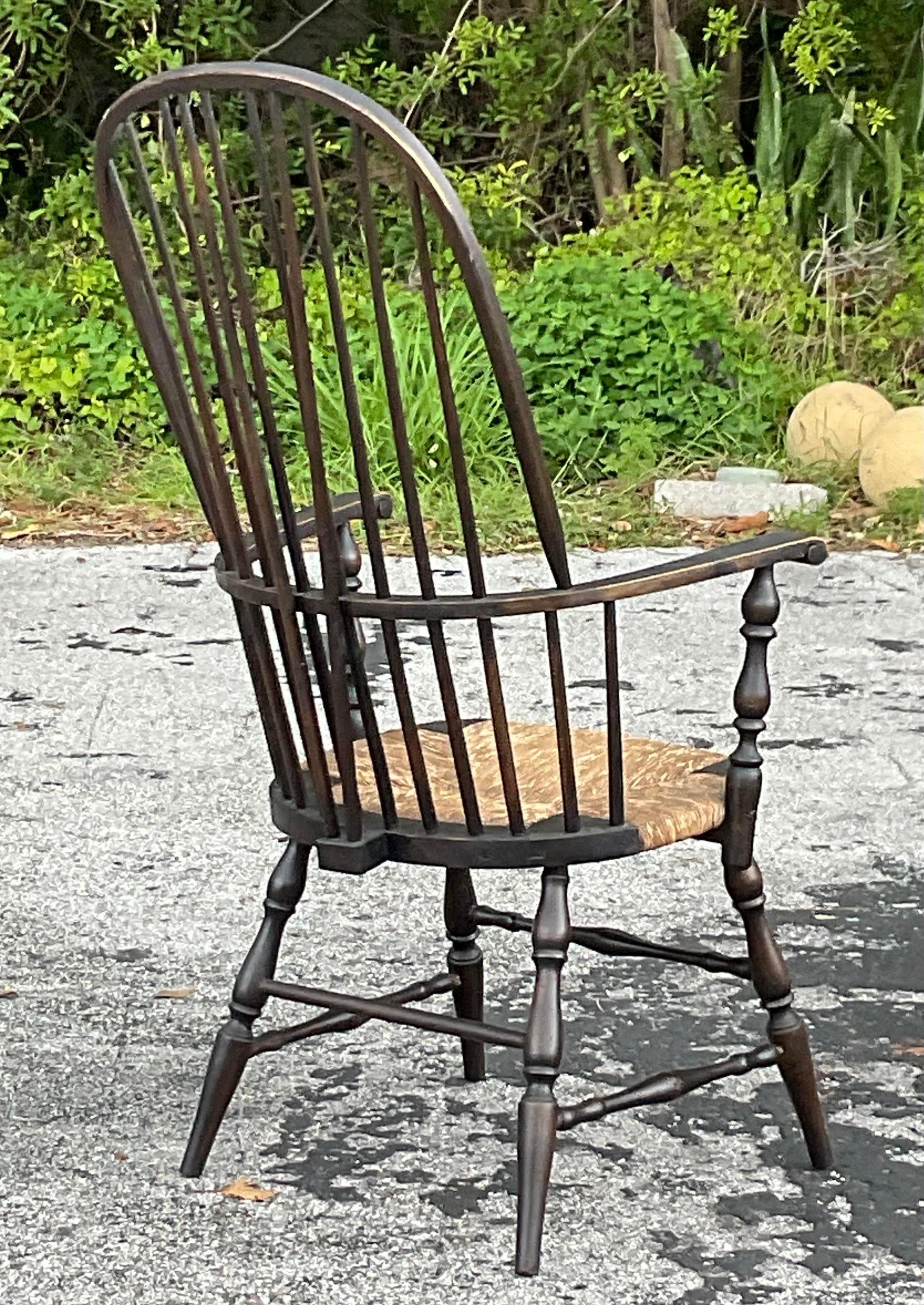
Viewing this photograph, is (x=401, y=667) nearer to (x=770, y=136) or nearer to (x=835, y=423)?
(x=835, y=423)

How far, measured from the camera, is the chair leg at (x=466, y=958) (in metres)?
2.65

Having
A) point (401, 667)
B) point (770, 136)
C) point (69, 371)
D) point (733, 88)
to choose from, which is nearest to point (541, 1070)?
point (401, 667)

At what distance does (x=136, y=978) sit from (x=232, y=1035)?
0.82 meters

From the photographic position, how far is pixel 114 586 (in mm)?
6250

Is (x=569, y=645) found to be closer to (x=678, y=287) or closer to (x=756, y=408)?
(x=756, y=408)

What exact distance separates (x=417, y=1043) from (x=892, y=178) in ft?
23.2

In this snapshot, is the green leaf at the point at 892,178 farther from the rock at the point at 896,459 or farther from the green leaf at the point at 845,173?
the rock at the point at 896,459

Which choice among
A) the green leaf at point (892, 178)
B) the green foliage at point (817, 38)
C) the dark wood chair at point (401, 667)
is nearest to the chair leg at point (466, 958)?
the dark wood chair at point (401, 667)

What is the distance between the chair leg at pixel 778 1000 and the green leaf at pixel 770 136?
7225mm

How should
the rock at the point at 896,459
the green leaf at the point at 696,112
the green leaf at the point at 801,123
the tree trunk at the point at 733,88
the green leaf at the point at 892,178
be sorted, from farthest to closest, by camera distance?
the tree trunk at the point at 733,88
the green leaf at the point at 801,123
the green leaf at the point at 696,112
the green leaf at the point at 892,178
the rock at the point at 896,459

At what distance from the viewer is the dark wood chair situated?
200 centimetres

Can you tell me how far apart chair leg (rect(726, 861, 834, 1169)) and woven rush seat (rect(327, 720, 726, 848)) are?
0.39 feet

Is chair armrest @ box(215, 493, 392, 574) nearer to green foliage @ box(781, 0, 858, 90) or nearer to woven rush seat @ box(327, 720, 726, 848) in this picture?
woven rush seat @ box(327, 720, 726, 848)

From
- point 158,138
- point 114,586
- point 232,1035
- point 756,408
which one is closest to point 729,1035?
point 232,1035
